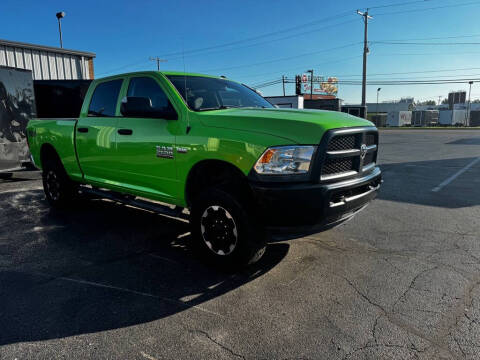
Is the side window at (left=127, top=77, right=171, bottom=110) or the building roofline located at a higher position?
the building roofline

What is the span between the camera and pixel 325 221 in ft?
10.1

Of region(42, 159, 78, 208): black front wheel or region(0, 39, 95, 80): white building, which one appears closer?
region(42, 159, 78, 208): black front wheel

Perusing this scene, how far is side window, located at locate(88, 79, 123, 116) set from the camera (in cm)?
480

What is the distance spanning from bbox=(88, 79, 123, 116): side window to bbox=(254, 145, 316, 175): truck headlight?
271 centimetres

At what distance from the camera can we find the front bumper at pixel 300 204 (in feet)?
9.72

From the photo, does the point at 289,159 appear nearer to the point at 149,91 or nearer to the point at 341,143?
the point at 341,143

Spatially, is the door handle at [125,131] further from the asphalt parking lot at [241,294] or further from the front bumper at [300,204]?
the front bumper at [300,204]

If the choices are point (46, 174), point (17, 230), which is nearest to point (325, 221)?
point (17, 230)

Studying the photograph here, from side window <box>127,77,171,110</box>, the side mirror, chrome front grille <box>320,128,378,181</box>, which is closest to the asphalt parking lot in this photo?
chrome front grille <box>320,128,378,181</box>

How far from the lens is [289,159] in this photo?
302 centimetres

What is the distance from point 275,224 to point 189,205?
1.19 meters

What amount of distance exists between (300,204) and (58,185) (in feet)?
15.6

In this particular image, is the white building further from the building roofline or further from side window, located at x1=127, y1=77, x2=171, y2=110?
side window, located at x1=127, y1=77, x2=171, y2=110

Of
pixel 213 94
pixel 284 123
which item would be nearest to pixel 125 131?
pixel 213 94
